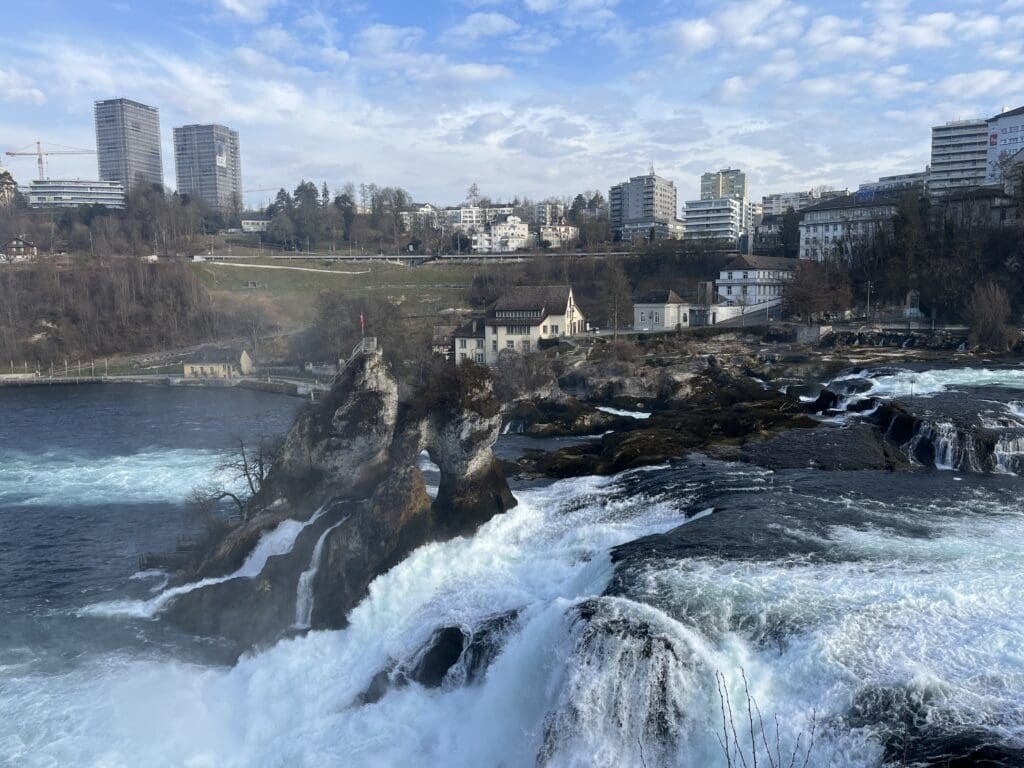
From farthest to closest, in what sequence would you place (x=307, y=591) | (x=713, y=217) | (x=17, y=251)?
(x=713, y=217)
(x=17, y=251)
(x=307, y=591)

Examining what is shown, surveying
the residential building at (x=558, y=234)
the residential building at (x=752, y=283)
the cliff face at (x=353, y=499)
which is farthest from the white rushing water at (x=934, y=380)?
the residential building at (x=558, y=234)

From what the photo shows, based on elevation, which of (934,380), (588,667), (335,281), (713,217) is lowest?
(588,667)

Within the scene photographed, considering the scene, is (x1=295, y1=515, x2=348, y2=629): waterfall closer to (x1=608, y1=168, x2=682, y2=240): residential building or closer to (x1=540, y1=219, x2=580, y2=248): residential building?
(x1=540, y1=219, x2=580, y2=248): residential building

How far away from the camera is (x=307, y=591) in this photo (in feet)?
63.2

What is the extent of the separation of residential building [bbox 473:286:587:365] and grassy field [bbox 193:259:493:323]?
1896 cm

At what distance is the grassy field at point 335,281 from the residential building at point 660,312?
870 inches

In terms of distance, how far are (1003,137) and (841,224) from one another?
91.5 feet

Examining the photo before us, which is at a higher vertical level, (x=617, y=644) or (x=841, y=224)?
(x=841, y=224)

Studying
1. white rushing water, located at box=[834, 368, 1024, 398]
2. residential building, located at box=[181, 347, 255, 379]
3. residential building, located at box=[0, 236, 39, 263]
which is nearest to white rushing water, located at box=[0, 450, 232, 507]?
residential building, located at box=[181, 347, 255, 379]

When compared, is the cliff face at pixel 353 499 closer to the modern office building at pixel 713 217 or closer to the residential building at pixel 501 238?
the modern office building at pixel 713 217

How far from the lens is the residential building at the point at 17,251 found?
93.2 metres

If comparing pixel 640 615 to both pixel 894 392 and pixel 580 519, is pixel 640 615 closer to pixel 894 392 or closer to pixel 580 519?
pixel 580 519

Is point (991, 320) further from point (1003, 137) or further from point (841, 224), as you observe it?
point (1003, 137)

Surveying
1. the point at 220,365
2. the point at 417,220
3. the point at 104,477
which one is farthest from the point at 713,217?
the point at 104,477
